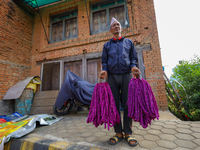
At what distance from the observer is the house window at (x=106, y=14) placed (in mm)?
5441

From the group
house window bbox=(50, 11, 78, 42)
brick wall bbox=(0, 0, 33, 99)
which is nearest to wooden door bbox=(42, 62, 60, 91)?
brick wall bbox=(0, 0, 33, 99)

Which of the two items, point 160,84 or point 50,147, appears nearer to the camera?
point 50,147

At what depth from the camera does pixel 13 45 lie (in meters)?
5.43

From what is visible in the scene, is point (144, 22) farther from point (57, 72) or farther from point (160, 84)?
point (57, 72)

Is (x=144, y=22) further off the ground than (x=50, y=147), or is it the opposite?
(x=144, y=22)

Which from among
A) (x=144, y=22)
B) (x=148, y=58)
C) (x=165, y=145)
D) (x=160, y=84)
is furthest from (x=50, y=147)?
(x=144, y=22)

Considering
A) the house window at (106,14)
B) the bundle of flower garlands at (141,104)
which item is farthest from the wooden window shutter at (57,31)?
the bundle of flower garlands at (141,104)

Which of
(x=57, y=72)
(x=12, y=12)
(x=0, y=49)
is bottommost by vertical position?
(x=57, y=72)

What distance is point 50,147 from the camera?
1.64 metres


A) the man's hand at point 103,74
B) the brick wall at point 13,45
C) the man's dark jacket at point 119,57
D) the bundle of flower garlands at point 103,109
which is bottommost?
the bundle of flower garlands at point 103,109

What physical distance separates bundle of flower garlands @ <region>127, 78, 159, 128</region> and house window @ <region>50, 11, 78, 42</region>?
17.5ft

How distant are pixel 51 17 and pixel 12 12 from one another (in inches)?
74.3

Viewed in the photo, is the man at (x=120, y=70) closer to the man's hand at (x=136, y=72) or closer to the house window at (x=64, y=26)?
the man's hand at (x=136, y=72)

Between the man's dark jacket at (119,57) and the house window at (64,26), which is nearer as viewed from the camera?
the man's dark jacket at (119,57)
